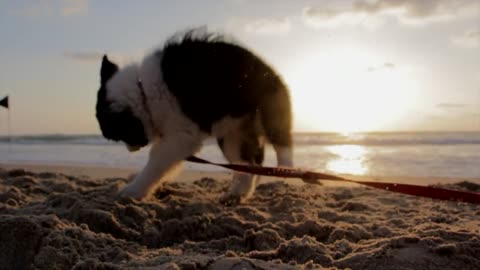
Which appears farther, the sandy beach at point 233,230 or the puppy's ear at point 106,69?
the puppy's ear at point 106,69

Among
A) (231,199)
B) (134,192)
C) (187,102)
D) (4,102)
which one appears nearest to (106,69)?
(187,102)

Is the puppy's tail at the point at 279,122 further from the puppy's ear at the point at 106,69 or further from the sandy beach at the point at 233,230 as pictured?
the puppy's ear at the point at 106,69

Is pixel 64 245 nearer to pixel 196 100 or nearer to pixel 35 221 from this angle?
pixel 35 221

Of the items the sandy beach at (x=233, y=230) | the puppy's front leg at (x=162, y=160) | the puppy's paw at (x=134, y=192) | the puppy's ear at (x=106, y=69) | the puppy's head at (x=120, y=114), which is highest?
the puppy's ear at (x=106, y=69)

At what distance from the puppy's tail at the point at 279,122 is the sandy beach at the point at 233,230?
16.2 inches

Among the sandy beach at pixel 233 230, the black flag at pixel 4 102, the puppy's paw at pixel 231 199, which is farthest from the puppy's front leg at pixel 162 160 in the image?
the black flag at pixel 4 102

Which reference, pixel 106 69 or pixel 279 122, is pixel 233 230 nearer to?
pixel 279 122

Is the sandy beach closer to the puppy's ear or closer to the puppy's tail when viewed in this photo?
the puppy's tail

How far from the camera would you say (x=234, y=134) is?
491cm

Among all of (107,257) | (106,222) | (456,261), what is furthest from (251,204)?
(456,261)

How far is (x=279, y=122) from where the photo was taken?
4.70m

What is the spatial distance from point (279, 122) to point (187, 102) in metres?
0.88

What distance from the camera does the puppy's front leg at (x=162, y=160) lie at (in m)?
4.33

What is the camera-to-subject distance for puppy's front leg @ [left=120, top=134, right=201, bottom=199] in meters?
4.33
